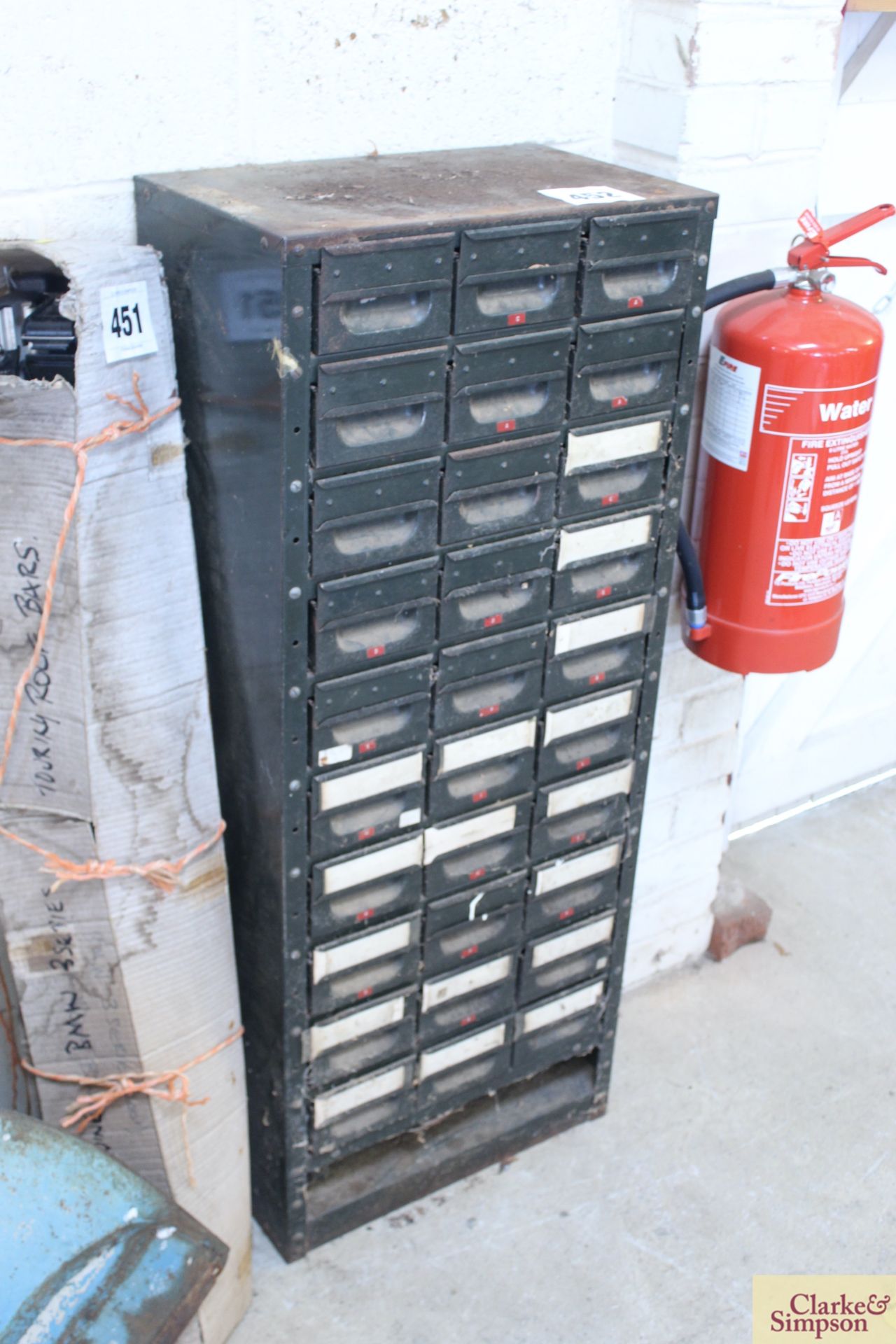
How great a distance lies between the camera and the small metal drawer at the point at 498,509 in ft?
6.43

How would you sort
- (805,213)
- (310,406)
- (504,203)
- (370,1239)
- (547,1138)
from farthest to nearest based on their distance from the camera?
(547,1138), (370,1239), (805,213), (504,203), (310,406)

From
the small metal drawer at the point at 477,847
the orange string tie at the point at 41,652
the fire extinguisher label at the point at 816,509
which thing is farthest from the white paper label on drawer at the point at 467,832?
the fire extinguisher label at the point at 816,509

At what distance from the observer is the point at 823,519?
2.37 metres

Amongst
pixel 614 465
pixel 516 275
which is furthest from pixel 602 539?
pixel 516 275

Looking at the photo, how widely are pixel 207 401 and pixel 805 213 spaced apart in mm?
1070

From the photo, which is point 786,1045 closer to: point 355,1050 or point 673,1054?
point 673,1054

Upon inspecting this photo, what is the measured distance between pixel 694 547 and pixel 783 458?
0.90 feet

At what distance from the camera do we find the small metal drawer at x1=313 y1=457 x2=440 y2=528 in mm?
1819

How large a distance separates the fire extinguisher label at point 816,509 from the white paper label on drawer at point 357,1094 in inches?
40.9

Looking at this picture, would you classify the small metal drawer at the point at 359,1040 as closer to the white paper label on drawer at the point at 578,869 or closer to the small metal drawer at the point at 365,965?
the small metal drawer at the point at 365,965

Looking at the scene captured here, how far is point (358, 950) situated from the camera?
87.0 inches

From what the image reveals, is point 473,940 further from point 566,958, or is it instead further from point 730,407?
point 730,407

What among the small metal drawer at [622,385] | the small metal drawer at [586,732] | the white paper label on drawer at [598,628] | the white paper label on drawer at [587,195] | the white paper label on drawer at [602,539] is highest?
the white paper label on drawer at [587,195]

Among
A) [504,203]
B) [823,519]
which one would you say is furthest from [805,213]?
[504,203]
